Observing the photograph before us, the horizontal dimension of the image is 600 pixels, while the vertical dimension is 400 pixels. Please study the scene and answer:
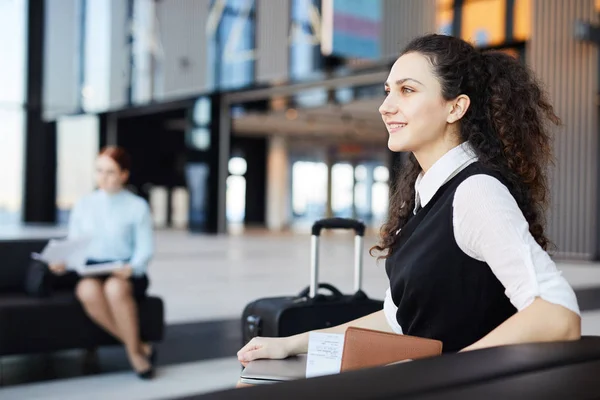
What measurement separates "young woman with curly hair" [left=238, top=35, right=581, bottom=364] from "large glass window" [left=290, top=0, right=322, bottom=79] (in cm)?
1627

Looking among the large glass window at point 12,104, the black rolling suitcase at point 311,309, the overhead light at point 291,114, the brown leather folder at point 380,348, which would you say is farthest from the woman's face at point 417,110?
the large glass window at point 12,104

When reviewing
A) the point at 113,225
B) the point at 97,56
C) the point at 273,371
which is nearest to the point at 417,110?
the point at 273,371

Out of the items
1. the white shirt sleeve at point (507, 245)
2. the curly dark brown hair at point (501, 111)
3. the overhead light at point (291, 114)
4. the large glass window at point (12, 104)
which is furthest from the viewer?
the large glass window at point (12, 104)

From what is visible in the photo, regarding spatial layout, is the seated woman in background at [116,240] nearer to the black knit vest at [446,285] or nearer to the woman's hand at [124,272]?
the woman's hand at [124,272]

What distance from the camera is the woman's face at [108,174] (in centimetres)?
511

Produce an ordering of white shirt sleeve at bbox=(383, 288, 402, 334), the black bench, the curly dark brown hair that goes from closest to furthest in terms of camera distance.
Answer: the curly dark brown hair, white shirt sleeve at bbox=(383, 288, 402, 334), the black bench

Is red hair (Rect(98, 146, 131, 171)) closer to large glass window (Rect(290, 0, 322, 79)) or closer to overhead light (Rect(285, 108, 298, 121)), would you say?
large glass window (Rect(290, 0, 322, 79))

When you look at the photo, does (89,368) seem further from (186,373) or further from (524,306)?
(524,306)

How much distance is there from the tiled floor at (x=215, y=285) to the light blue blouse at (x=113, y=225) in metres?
0.79

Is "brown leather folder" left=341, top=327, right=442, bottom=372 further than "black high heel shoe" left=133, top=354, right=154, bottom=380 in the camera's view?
No

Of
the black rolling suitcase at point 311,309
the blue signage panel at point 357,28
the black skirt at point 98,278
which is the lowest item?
the black skirt at point 98,278

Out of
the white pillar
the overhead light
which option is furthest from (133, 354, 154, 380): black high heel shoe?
the white pillar

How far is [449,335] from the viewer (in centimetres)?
161

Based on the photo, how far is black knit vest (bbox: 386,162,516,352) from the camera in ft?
5.08
